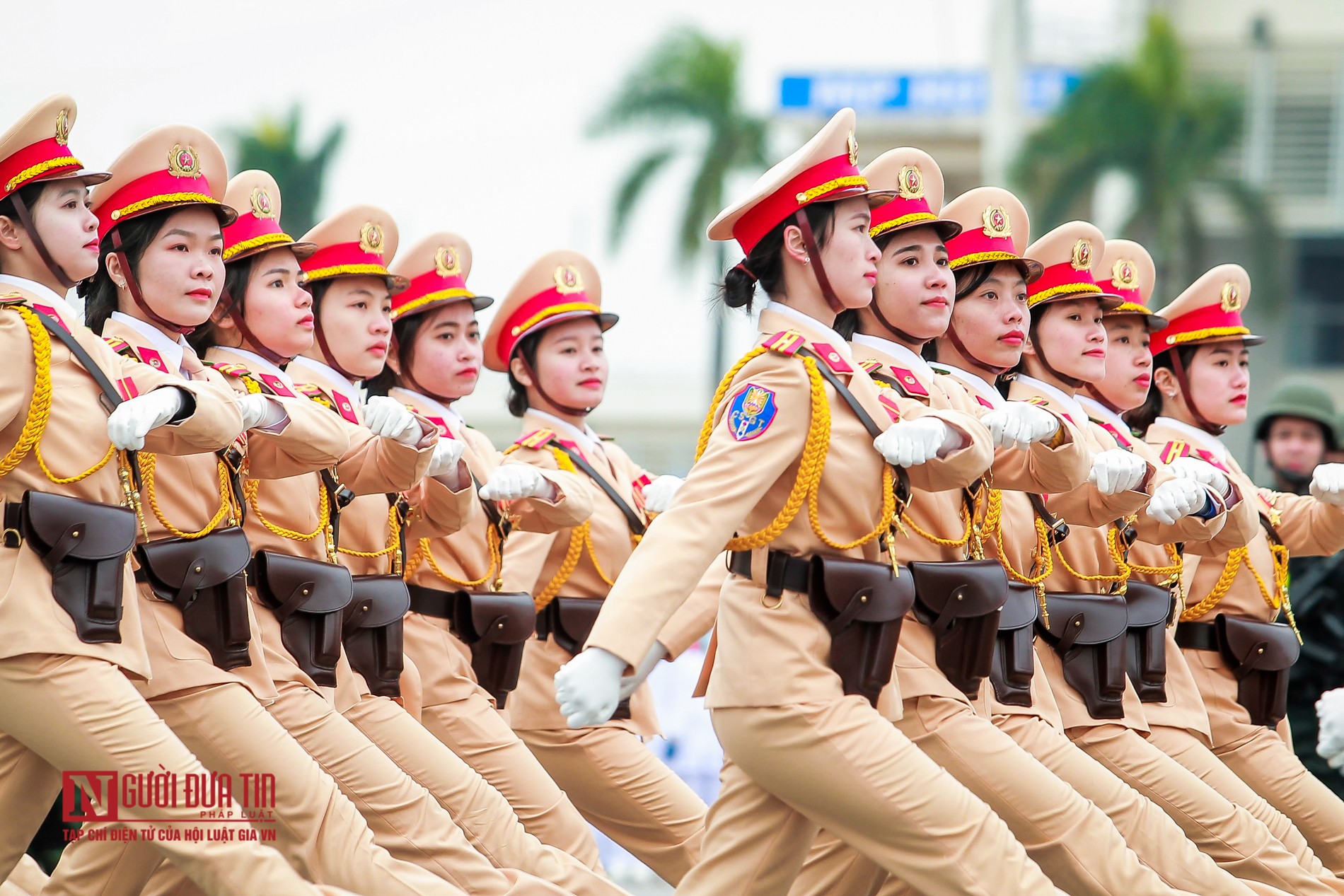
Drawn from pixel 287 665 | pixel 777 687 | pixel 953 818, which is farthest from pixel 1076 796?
pixel 287 665

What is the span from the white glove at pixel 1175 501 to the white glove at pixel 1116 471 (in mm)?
237

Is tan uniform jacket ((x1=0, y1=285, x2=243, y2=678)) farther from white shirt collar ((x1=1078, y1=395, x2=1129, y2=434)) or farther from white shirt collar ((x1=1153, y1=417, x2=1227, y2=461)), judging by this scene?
white shirt collar ((x1=1153, y1=417, x2=1227, y2=461))

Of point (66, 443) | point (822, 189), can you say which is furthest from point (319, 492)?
point (822, 189)

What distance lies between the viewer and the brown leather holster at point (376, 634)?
577cm

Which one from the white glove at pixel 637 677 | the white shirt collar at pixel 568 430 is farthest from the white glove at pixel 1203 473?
the white glove at pixel 637 677

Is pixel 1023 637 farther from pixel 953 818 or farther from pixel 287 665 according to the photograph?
pixel 287 665

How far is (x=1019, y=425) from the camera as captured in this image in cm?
475

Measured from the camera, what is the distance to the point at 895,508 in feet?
14.9

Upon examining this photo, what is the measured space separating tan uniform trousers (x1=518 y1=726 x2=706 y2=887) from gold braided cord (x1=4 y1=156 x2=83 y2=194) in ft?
8.73

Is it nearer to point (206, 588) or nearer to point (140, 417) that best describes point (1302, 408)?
point (206, 588)

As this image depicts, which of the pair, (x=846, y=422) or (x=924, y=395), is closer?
(x=846, y=422)

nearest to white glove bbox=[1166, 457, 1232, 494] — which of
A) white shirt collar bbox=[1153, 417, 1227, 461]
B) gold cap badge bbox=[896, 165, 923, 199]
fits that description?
white shirt collar bbox=[1153, 417, 1227, 461]

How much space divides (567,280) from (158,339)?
2356 mm

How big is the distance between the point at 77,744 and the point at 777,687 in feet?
5.33
